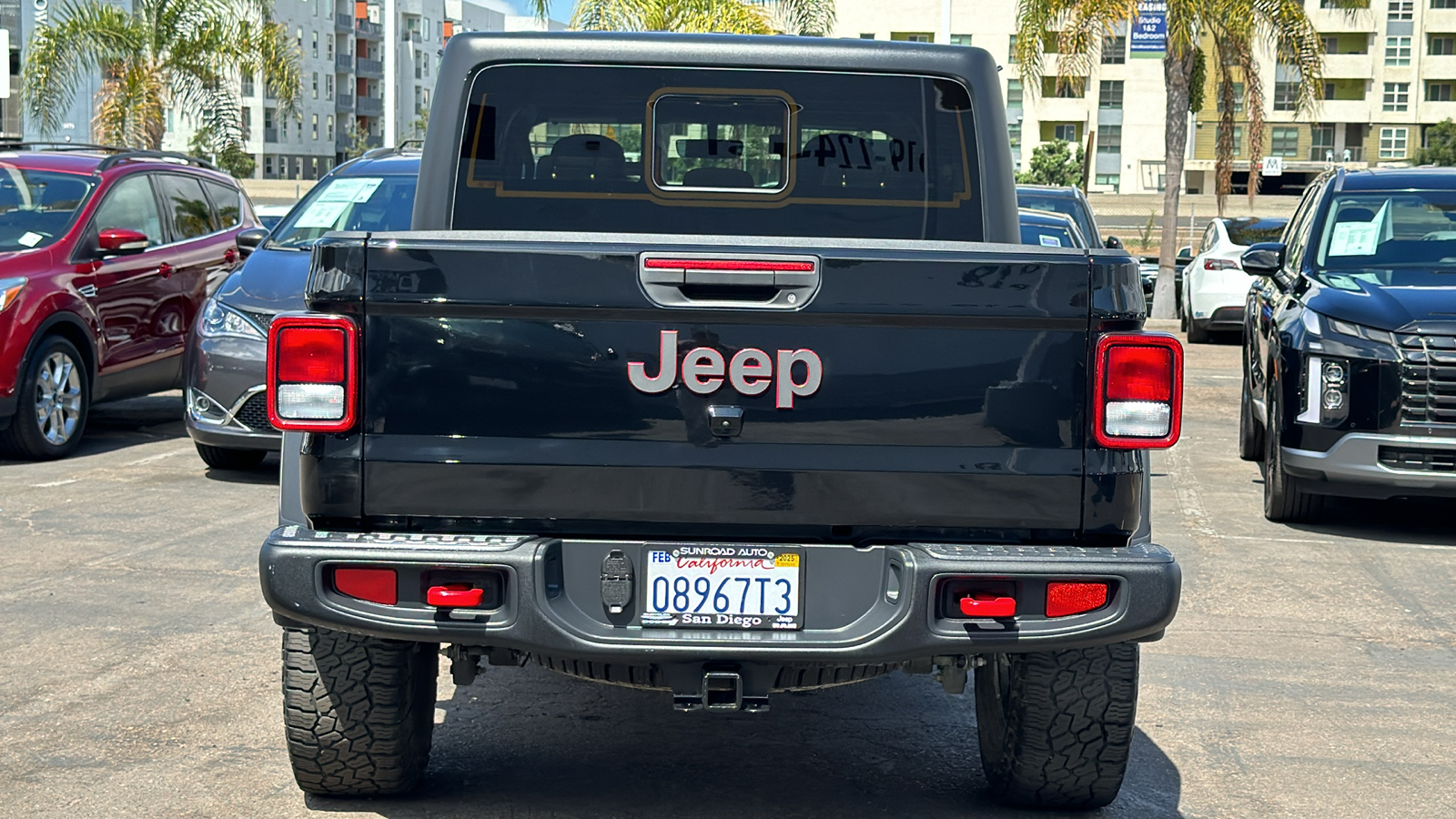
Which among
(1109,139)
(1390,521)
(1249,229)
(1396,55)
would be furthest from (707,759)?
(1396,55)

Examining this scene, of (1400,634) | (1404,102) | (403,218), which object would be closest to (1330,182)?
(1400,634)

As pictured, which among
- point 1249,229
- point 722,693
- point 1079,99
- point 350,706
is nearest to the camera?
point 722,693

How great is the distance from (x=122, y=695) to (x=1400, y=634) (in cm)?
461

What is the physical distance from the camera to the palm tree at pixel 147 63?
89.9ft

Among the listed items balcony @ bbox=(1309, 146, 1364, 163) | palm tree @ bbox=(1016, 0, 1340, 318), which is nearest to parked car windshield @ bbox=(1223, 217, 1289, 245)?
palm tree @ bbox=(1016, 0, 1340, 318)

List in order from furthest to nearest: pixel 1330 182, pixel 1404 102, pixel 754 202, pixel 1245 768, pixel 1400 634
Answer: pixel 1404 102 < pixel 1330 182 < pixel 1400 634 < pixel 754 202 < pixel 1245 768

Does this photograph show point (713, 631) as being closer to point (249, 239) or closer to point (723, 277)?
point (723, 277)

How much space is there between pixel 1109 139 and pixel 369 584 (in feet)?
295

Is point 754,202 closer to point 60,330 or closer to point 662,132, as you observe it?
point 662,132

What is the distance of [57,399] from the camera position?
1059cm

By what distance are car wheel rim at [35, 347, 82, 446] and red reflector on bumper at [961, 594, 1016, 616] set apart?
7.95 meters

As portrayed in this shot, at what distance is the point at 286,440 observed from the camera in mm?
4184

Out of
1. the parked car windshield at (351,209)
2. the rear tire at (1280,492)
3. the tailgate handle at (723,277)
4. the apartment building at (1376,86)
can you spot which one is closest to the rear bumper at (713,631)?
the tailgate handle at (723,277)

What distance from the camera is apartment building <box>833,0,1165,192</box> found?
87.4m
